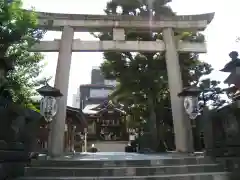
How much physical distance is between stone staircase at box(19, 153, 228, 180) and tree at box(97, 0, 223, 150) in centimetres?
868

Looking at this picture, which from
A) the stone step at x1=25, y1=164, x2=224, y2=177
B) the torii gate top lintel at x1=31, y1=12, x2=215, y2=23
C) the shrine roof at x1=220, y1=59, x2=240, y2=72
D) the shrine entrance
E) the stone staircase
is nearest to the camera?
the stone staircase

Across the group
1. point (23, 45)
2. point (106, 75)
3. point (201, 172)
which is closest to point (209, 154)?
point (201, 172)

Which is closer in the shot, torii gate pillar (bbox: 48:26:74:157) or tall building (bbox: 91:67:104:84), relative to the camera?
torii gate pillar (bbox: 48:26:74:157)

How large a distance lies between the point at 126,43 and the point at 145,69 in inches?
177

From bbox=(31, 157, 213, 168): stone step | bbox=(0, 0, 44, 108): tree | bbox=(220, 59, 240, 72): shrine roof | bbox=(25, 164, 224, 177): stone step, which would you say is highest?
bbox=(0, 0, 44, 108): tree

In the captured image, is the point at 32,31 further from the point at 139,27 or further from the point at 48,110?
the point at 139,27

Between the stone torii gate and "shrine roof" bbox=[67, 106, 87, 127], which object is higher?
the stone torii gate

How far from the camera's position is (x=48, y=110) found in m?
9.19

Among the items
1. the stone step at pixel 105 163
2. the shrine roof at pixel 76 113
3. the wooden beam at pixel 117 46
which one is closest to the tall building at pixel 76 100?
the shrine roof at pixel 76 113

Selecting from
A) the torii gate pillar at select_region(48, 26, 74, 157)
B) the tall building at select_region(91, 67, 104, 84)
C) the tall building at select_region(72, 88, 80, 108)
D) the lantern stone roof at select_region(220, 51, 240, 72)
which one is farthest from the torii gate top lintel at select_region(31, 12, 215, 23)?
the tall building at select_region(72, 88, 80, 108)

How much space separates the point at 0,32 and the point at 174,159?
6.25m

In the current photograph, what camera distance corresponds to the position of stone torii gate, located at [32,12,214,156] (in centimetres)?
1055

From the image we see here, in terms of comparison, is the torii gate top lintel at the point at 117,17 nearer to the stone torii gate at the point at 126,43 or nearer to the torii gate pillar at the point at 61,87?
the stone torii gate at the point at 126,43

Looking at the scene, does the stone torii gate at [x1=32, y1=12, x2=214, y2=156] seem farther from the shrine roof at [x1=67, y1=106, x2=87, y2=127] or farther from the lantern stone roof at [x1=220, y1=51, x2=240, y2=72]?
the shrine roof at [x1=67, y1=106, x2=87, y2=127]
